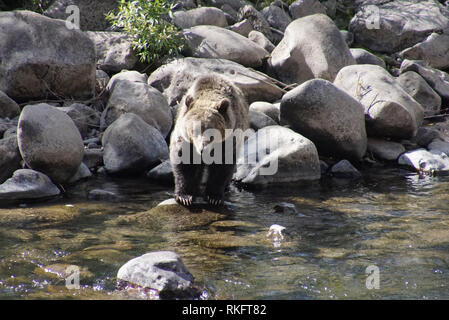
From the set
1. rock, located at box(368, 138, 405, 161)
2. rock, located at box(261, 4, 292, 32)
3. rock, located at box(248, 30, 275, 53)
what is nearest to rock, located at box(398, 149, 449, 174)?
rock, located at box(368, 138, 405, 161)

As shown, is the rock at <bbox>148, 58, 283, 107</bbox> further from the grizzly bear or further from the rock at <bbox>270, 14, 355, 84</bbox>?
the grizzly bear

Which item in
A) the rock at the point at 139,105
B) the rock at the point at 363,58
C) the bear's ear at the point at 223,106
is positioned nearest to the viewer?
the bear's ear at the point at 223,106

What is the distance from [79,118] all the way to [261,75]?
3.76 m

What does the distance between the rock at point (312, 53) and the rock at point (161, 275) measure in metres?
8.02

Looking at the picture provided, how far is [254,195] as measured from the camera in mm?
7699

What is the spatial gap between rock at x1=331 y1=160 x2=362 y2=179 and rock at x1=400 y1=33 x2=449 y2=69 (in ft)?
20.2

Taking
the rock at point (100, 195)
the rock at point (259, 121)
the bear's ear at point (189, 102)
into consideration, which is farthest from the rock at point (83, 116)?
the bear's ear at point (189, 102)

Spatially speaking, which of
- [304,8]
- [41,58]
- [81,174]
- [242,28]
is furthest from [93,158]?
[304,8]

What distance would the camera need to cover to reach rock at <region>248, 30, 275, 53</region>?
12742 mm

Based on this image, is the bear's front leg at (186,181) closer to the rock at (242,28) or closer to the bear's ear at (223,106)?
the bear's ear at (223,106)

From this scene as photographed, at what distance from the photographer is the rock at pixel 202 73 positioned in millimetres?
10320

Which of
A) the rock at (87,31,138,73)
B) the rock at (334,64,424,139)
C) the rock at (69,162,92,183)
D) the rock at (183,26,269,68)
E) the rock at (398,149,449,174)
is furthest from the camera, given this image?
the rock at (183,26,269,68)
